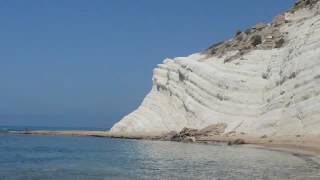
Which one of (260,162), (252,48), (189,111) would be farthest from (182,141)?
(260,162)

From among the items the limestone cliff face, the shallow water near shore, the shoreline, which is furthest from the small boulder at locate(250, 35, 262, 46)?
the shallow water near shore

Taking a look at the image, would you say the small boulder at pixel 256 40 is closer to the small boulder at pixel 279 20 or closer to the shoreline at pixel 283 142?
the small boulder at pixel 279 20

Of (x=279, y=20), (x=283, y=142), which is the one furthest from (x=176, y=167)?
(x=279, y=20)

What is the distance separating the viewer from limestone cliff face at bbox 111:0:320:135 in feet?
154

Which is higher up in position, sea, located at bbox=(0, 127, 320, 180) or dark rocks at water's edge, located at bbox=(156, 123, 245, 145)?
dark rocks at water's edge, located at bbox=(156, 123, 245, 145)

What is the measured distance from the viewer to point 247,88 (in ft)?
184

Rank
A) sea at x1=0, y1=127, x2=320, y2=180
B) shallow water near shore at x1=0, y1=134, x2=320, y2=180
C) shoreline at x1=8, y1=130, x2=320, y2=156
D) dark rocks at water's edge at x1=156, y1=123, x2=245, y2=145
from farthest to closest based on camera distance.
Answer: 1. dark rocks at water's edge at x1=156, y1=123, x2=245, y2=145
2. shoreline at x1=8, y1=130, x2=320, y2=156
3. shallow water near shore at x1=0, y1=134, x2=320, y2=180
4. sea at x1=0, y1=127, x2=320, y2=180

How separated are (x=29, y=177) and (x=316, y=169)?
1118cm

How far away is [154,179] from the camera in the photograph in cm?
2238

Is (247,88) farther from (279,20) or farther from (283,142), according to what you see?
(283,142)

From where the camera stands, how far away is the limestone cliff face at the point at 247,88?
4684 centimetres

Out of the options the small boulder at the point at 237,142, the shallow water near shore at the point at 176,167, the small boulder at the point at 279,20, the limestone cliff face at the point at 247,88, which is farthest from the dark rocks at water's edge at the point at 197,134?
the shallow water near shore at the point at 176,167

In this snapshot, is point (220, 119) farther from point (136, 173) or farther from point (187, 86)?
point (136, 173)

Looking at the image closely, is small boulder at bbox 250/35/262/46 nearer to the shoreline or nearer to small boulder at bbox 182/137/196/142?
the shoreline
